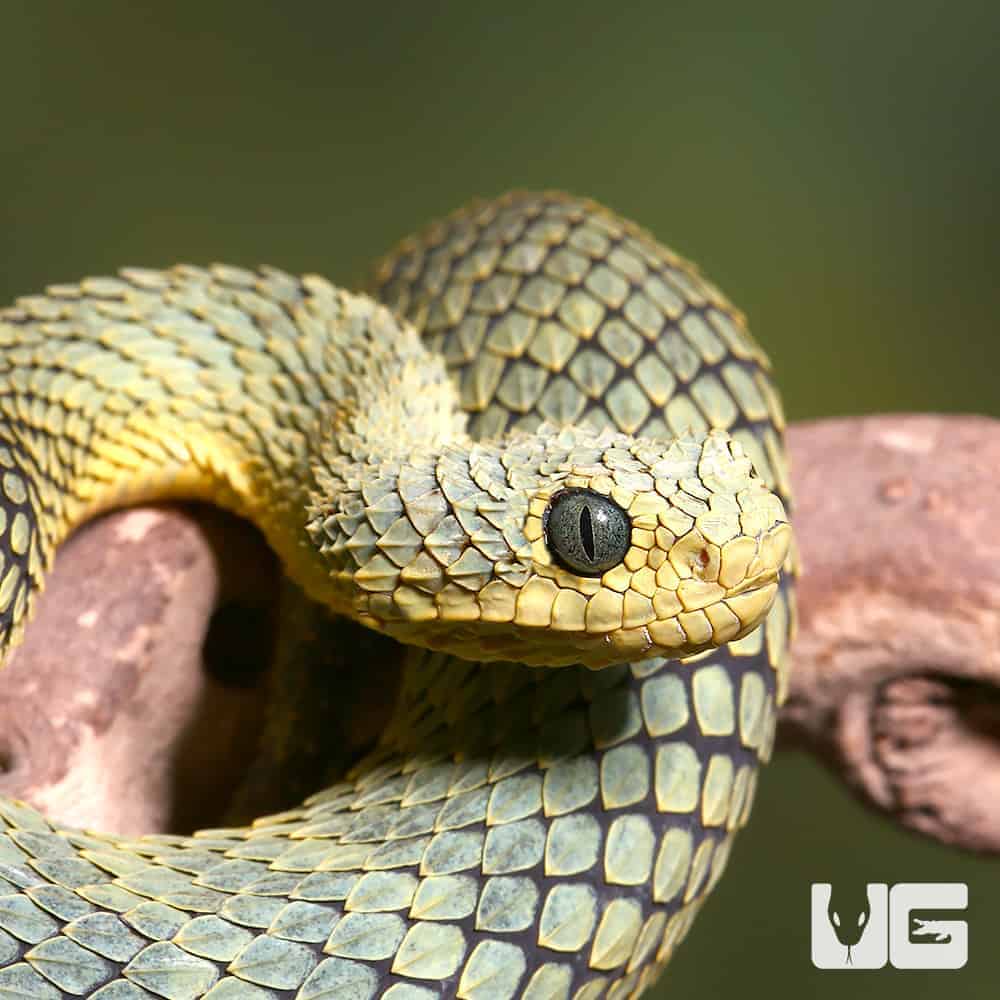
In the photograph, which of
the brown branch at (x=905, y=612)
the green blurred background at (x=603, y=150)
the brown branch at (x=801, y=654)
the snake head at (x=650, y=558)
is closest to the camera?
the snake head at (x=650, y=558)

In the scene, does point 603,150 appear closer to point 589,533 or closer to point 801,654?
point 801,654

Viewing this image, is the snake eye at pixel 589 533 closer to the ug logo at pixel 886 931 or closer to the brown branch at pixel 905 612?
the brown branch at pixel 905 612

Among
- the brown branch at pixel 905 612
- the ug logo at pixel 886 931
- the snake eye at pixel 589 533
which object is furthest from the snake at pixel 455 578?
the ug logo at pixel 886 931

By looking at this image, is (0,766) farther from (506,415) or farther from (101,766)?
(506,415)

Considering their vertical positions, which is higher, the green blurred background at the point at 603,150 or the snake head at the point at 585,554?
the green blurred background at the point at 603,150

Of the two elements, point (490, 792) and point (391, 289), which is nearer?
point (490, 792)

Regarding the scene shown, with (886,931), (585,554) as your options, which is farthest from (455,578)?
(886,931)

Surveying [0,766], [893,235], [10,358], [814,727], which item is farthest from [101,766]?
[893,235]
